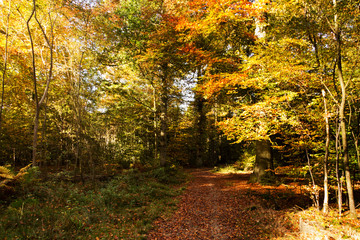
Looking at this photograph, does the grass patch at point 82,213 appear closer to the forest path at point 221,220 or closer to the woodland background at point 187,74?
the forest path at point 221,220

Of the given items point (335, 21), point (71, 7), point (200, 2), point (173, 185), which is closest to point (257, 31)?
point (200, 2)

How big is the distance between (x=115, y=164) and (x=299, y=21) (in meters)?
11.3

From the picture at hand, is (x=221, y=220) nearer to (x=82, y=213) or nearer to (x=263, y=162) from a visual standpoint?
(x=82, y=213)

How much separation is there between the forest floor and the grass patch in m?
0.65

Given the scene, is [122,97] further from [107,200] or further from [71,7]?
[107,200]

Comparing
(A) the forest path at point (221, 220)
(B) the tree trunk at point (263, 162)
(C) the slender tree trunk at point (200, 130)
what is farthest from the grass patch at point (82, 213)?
(C) the slender tree trunk at point (200, 130)

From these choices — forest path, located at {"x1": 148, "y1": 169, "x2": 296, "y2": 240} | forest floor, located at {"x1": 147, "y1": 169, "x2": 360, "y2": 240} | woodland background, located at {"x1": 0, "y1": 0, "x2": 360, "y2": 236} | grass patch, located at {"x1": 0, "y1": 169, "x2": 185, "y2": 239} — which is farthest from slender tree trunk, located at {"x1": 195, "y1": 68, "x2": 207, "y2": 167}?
grass patch, located at {"x1": 0, "y1": 169, "x2": 185, "y2": 239}

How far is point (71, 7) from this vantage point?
8.16m

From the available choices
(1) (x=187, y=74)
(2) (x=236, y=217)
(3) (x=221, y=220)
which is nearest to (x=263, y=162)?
(2) (x=236, y=217)

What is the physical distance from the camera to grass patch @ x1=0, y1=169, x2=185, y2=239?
4.29 meters

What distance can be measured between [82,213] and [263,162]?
28.9 feet

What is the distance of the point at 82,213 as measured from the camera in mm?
5520

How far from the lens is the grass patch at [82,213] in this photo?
4.29 metres

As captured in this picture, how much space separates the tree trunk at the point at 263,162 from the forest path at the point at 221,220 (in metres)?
1.87
